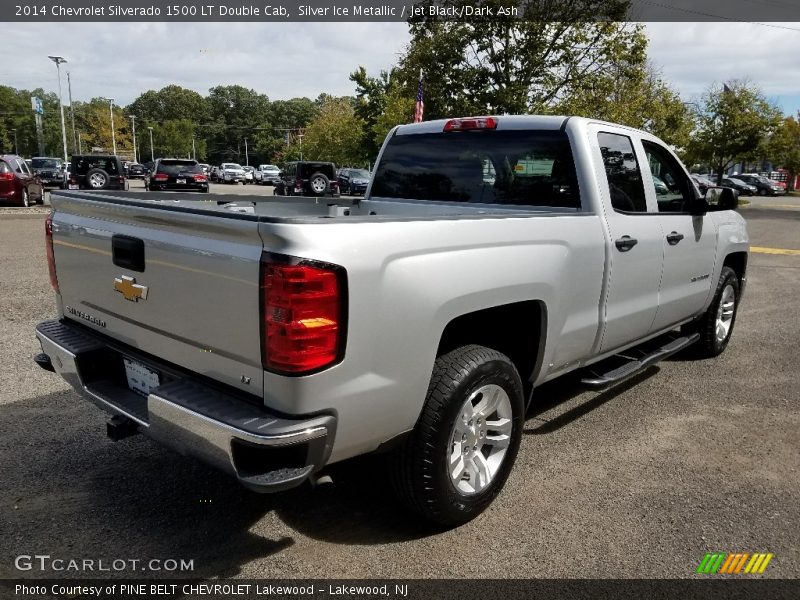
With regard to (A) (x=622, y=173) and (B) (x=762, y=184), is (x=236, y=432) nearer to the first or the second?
(A) (x=622, y=173)

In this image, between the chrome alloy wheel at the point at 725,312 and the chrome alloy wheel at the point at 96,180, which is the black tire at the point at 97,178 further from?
the chrome alloy wheel at the point at 725,312

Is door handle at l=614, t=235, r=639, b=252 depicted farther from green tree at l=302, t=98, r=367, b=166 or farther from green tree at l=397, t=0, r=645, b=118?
green tree at l=302, t=98, r=367, b=166

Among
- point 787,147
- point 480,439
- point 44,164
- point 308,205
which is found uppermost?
point 787,147

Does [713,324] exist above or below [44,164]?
below

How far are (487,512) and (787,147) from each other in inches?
1723

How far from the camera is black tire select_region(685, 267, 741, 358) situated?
557 centimetres

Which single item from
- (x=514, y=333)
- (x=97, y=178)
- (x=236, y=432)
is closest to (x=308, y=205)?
(x=514, y=333)

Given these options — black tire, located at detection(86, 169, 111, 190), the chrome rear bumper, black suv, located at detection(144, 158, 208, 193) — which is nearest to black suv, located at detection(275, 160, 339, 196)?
black suv, located at detection(144, 158, 208, 193)

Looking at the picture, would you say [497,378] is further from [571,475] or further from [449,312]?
[571,475]

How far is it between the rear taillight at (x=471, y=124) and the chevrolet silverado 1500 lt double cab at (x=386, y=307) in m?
0.01

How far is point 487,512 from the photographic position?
125 inches

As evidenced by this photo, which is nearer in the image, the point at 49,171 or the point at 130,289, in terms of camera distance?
the point at 130,289

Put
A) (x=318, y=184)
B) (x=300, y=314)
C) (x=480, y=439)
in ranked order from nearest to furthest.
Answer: (x=300, y=314), (x=480, y=439), (x=318, y=184)

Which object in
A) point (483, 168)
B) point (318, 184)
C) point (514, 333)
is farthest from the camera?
point (318, 184)
